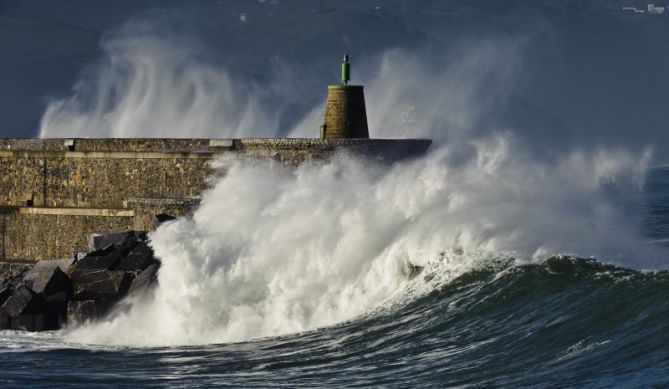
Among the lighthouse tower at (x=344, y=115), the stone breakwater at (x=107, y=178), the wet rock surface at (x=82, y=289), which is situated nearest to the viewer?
the wet rock surface at (x=82, y=289)

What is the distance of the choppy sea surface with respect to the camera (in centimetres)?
1300

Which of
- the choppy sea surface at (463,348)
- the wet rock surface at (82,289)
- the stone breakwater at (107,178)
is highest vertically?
the stone breakwater at (107,178)

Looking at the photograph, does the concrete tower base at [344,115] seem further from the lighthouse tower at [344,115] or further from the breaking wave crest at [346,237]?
the breaking wave crest at [346,237]

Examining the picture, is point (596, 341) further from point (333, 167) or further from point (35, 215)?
point (35, 215)

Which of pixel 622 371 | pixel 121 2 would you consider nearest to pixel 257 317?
pixel 622 371

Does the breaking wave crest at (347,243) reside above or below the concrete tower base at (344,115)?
below

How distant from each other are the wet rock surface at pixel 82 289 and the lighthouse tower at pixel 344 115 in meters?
3.37

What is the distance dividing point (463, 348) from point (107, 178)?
10967mm

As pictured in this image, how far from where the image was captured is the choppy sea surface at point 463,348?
1300 centimetres

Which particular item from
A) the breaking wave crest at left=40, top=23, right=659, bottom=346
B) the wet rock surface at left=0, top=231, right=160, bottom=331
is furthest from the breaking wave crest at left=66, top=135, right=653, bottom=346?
the wet rock surface at left=0, top=231, right=160, bottom=331

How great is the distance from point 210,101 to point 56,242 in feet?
44.8

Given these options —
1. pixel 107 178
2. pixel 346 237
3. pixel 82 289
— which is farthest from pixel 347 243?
pixel 107 178

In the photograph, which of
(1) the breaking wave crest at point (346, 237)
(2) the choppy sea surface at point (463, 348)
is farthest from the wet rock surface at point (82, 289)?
(2) the choppy sea surface at point (463, 348)

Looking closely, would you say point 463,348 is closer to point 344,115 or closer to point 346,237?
point 346,237
